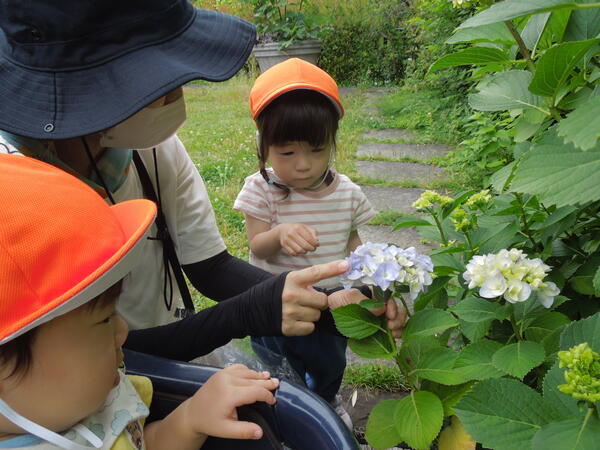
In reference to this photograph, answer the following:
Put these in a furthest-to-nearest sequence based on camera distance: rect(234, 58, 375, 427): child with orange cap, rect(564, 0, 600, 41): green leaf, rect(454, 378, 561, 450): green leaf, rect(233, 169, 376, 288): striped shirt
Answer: rect(233, 169, 376, 288): striped shirt, rect(234, 58, 375, 427): child with orange cap, rect(564, 0, 600, 41): green leaf, rect(454, 378, 561, 450): green leaf

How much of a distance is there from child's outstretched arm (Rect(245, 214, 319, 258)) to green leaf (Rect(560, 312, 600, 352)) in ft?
2.95

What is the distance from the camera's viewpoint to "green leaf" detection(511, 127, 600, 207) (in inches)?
21.5

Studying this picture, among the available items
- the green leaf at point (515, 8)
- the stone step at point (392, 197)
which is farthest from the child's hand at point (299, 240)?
the stone step at point (392, 197)

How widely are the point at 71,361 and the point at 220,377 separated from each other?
0.95 ft

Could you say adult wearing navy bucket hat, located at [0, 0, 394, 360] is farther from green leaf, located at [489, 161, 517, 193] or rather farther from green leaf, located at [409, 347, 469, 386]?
green leaf, located at [489, 161, 517, 193]

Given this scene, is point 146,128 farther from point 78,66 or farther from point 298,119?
point 298,119

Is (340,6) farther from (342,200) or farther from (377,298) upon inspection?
(377,298)

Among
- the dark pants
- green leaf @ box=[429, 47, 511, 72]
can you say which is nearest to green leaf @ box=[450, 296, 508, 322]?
green leaf @ box=[429, 47, 511, 72]

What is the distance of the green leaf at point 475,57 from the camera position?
0.78 m

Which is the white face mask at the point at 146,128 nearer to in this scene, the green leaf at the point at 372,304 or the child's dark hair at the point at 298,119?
the child's dark hair at the point at 298,119

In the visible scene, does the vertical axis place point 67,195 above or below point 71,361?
above

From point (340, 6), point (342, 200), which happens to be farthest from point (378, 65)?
point (342, 200)

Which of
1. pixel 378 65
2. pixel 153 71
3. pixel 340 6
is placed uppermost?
pixel 153 71

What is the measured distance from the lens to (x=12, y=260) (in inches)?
25.4
